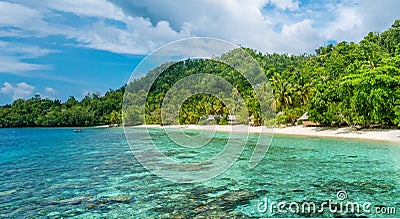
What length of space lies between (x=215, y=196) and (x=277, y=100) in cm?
3272

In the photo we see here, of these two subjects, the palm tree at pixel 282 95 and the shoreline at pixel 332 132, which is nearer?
the shoreline at pixel 332 132

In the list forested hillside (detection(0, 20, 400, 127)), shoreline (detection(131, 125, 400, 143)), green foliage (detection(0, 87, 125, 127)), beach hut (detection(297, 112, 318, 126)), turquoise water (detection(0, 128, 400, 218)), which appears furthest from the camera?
green foliage (detection(0, 87, 125, 127))

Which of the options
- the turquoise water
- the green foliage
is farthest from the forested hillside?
the green foliage

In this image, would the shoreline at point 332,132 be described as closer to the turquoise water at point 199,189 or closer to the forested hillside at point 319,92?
the forested hillside at point 319,92

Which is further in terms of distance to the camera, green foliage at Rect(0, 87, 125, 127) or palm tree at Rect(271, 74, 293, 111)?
green foliage at Rect(0, 87, 125, 127)

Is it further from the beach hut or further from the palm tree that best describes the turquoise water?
the beach hut

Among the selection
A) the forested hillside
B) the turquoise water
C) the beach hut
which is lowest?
the turquoise water

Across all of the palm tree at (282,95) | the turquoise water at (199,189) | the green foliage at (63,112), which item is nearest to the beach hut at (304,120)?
the palm tree at (282,95)

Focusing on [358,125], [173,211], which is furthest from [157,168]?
[358,125]

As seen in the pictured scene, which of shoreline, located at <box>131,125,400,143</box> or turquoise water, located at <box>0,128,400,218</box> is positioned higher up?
shoreline, located at <box>131,125,400,143</box>

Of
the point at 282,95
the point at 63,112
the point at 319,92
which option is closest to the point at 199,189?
the point at 319,92

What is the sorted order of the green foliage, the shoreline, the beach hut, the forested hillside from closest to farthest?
the forested hillside
the shoreline
the beach hut
the green foliage

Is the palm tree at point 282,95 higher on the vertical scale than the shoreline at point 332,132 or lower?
higher

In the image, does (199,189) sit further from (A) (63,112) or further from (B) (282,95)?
(A) (63,112)
